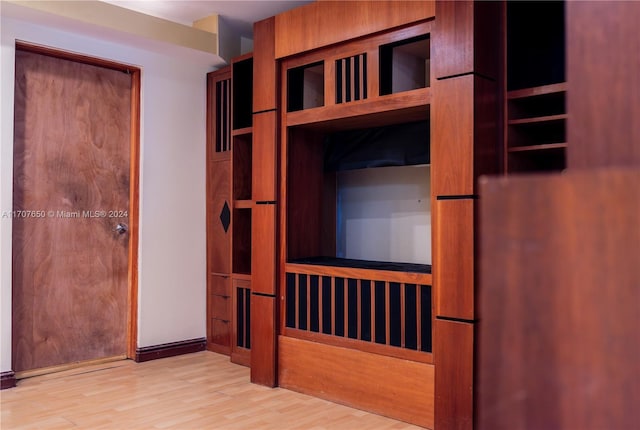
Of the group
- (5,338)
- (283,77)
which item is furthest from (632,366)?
(5,338)

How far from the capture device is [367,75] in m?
2.96

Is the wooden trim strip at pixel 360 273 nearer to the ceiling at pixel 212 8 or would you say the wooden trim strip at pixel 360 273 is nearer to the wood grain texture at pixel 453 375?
the wood grain texture at pixel 453 375

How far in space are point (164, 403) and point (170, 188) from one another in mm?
1726

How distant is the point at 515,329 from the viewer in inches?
9.6

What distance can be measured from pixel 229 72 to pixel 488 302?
4196 mm

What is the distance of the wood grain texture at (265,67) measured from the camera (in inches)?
134

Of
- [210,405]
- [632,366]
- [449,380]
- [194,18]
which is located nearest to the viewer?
[632,366]

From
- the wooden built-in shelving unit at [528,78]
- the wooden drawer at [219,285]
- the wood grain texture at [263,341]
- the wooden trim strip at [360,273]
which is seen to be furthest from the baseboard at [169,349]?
the wooden built-in shelving unit at [528,78]

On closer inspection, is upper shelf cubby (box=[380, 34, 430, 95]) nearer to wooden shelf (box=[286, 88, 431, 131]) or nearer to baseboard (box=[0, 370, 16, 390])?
wooden shelf (box=[286, 88, 431, 131])

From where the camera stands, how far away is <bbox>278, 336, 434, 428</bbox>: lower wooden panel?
2717 millimetres

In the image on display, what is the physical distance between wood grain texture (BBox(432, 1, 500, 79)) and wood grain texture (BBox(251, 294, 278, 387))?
174 centimetres

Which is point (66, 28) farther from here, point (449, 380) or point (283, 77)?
point (449, 380)

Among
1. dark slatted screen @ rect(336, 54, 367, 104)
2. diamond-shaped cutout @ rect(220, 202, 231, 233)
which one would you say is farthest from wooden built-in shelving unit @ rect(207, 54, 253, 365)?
dark slatted screen @ rect(336, 54, 367, 104)

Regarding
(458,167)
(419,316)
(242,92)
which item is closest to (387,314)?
(419,316)
